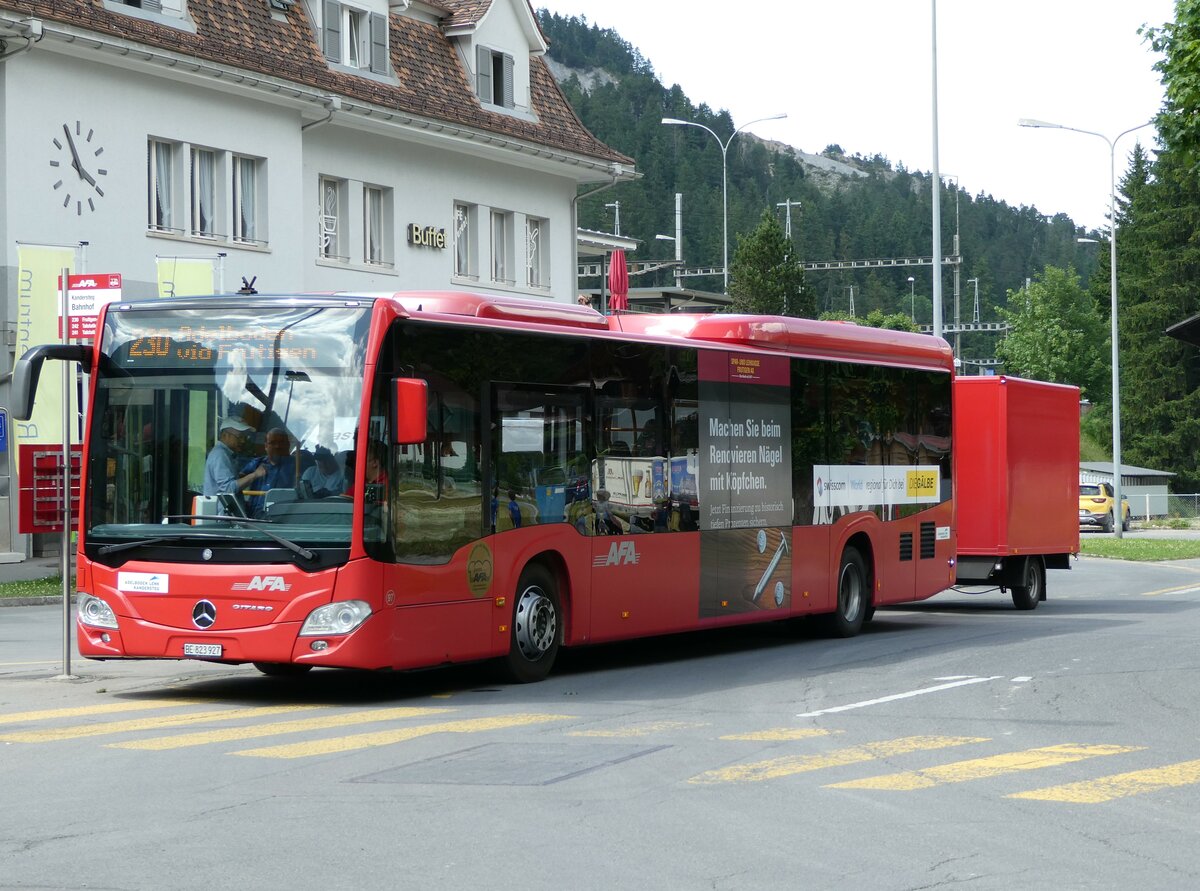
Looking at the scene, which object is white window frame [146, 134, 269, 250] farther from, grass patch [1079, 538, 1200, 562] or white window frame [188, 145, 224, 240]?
grass patch [1079, 538, 1200, 562]

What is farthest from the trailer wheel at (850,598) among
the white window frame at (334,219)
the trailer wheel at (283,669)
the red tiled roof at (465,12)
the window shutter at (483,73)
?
the red tiled roof at (465,12)

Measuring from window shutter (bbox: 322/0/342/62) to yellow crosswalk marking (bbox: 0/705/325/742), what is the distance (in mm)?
23165

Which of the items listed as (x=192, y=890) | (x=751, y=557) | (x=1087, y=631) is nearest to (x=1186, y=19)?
(x=1087, y=631)

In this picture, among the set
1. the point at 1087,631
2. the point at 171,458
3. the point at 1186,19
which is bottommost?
the point at 1087,631

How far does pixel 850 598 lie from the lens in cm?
1902

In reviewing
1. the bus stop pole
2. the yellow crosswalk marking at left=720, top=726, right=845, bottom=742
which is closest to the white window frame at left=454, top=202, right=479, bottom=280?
the bus stop pole

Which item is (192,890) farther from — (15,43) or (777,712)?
(15,43)

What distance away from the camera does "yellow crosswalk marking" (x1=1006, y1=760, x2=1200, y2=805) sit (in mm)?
8836

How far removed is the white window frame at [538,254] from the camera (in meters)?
A: 40.3

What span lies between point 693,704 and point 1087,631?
875 centimetres

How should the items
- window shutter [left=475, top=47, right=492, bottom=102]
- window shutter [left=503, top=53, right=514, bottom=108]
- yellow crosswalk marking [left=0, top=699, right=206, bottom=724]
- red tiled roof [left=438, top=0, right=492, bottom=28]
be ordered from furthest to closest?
window shutter [left=503, top=53, right=514, bottom=108] → window shutter [left=475, top=47, right=492, bottom=102] → red tiled roof [left=438, top=0, right=492, bottom=28] → yellow crosswalk marking [left=0, top=699, right=206, bottom=724]

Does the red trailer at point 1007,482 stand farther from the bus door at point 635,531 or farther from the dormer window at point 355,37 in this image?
the dormer window at point 355,37

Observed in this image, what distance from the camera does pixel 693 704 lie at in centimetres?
1288

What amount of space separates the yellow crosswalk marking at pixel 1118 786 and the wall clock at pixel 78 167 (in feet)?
71.9
